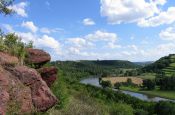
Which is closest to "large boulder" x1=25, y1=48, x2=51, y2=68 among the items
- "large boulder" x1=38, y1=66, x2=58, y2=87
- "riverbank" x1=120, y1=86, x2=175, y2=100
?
"large boulder" x1=38, y1=66, x2=58, y2=87

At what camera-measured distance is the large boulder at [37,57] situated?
21.2 m

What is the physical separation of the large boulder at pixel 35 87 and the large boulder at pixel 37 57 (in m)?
3.98

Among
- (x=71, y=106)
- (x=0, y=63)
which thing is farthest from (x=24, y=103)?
(x=71, y=106)

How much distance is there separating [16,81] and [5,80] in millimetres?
1003

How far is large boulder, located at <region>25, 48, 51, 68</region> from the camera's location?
21.2 metres

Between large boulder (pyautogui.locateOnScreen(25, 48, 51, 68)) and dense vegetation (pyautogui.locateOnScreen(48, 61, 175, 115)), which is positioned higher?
large boulder (pyautogui.locateOnScreen(25, 48, 51, 68))

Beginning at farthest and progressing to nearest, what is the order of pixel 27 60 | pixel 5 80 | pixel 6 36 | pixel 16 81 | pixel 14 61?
pixel 27 60, pixel 6 36, pixel 14 61, pixel 16 81, pixel 5 80

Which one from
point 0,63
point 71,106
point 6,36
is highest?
point 6,36

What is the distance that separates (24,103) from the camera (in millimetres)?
15578

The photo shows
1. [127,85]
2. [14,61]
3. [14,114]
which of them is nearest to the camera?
[14,114]

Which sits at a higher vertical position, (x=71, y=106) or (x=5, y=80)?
(x=5, y=80)

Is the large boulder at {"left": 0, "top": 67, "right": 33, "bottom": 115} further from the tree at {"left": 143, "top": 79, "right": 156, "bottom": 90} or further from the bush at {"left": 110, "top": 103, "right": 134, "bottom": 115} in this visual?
the tree at {"left": 143, "top": 79, "right": 156, "bottom": 90}

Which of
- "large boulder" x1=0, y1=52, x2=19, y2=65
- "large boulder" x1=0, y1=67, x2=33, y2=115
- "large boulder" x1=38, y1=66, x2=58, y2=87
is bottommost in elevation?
"large boulder" x1=0, y1=67, x2=33, y2=115

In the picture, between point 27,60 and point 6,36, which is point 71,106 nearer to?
point 27,60
